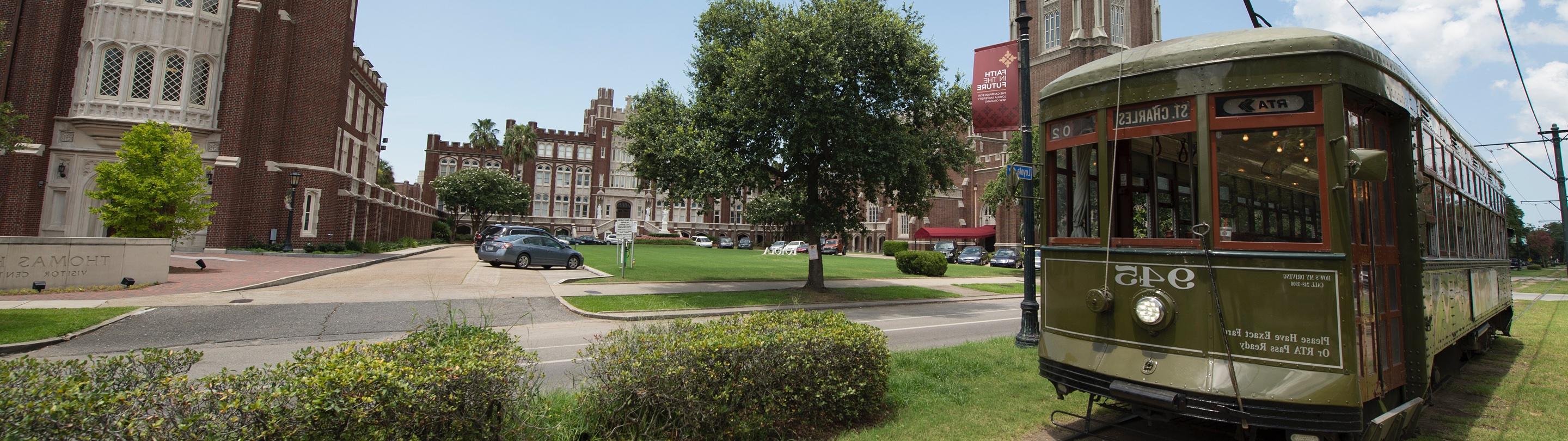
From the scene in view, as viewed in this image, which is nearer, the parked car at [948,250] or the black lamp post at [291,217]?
the black lamp post at [291,217]

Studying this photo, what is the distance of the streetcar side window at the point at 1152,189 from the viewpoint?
4938 millimetres

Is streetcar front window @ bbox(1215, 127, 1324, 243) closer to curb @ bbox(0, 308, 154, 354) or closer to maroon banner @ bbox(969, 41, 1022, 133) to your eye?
maroon banner @ bbox(969, 41, 1022, 133)

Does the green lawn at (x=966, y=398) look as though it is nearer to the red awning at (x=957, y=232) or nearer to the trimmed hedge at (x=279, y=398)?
the trimmed hedge at (x=279, y=398)

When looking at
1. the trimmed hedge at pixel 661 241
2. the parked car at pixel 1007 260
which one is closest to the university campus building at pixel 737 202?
the trimmed hedge at pixel 661 241

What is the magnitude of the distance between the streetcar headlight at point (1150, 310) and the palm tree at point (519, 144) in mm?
82787

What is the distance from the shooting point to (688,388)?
4305 mm

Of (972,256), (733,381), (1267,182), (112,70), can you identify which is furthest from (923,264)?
(112,70)

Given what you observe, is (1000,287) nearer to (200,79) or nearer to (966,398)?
(966,398)

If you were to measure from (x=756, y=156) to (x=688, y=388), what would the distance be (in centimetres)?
1285

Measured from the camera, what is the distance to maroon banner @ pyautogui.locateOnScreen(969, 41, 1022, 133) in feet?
32.5

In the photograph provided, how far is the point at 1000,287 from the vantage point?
2352cm

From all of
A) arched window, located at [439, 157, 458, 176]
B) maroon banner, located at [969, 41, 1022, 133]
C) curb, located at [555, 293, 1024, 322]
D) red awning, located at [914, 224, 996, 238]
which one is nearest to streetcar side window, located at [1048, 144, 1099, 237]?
maroon banner, located at [969, 41, 1022, 133]

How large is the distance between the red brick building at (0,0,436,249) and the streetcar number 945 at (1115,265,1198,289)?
3408 centimetres

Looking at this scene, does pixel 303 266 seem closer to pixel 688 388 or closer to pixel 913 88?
pixel 913 88
